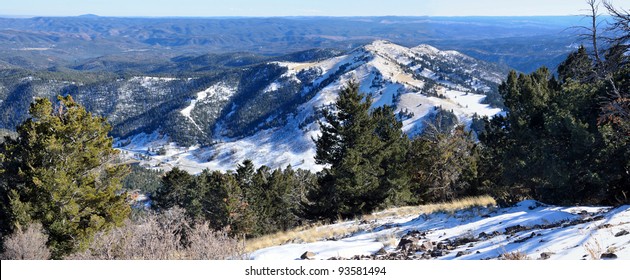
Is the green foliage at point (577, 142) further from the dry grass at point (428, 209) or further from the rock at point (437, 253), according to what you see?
the rock at point (437, 253)

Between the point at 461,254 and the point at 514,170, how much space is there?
1544 centimetres

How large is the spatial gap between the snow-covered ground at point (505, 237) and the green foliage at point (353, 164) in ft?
39.5

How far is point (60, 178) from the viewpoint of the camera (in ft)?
56.9

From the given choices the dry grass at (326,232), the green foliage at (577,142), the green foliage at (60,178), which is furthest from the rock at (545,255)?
the green foliage at (60,178)

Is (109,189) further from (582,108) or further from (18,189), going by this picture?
(582,108)

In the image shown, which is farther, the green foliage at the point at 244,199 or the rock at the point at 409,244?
the green foliage at the point at 244,199

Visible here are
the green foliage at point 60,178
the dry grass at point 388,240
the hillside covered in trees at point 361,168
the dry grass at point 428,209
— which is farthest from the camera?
the green foliage at point 60,178

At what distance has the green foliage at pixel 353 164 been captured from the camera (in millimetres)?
26345

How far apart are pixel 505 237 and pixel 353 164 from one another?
16683mm

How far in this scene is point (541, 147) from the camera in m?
18.3

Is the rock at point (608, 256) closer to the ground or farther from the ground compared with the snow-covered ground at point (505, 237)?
farther from the ground

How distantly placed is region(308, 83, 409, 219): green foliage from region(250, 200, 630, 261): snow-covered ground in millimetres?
12045

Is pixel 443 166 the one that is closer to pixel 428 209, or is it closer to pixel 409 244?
pixel 428 209

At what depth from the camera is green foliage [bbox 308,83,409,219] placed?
86.4 ft
